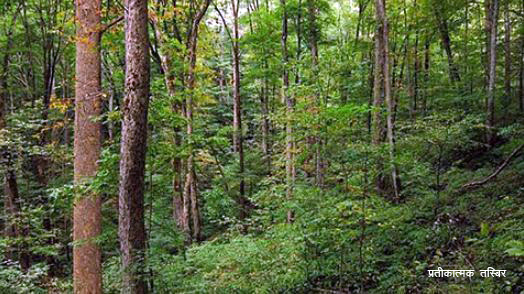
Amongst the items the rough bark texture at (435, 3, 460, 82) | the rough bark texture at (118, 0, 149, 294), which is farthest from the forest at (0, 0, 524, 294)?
the rough bark texture at (435, 3, 460, 82)

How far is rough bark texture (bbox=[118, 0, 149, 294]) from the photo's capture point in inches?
183

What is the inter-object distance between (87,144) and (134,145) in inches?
95.6

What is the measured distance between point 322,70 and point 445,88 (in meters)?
6.33

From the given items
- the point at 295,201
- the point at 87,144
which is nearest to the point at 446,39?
the point at 295,201

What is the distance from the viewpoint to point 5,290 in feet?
21.6

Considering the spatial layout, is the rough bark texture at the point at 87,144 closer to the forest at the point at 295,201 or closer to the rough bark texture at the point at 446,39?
the forest at the point at 295,201

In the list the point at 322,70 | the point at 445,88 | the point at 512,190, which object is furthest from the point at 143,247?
the point at 445,88

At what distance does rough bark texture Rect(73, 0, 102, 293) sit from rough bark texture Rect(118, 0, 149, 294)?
2.06 metres

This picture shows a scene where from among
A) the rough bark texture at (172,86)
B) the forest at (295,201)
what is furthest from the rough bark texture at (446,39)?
the rough bark texture at (172,86)

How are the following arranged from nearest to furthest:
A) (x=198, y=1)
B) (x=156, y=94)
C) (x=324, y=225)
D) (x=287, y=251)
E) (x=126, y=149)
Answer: (x=126, y=149), (x=324, y=225), (x=287, y=251), (x=156, y=94), (x=198, y=1)

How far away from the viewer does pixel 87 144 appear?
259 inches

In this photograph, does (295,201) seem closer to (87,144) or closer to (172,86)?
(87,144)

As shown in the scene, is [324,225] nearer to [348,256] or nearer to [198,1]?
→ [348,256]

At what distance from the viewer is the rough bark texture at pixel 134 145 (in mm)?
4652
